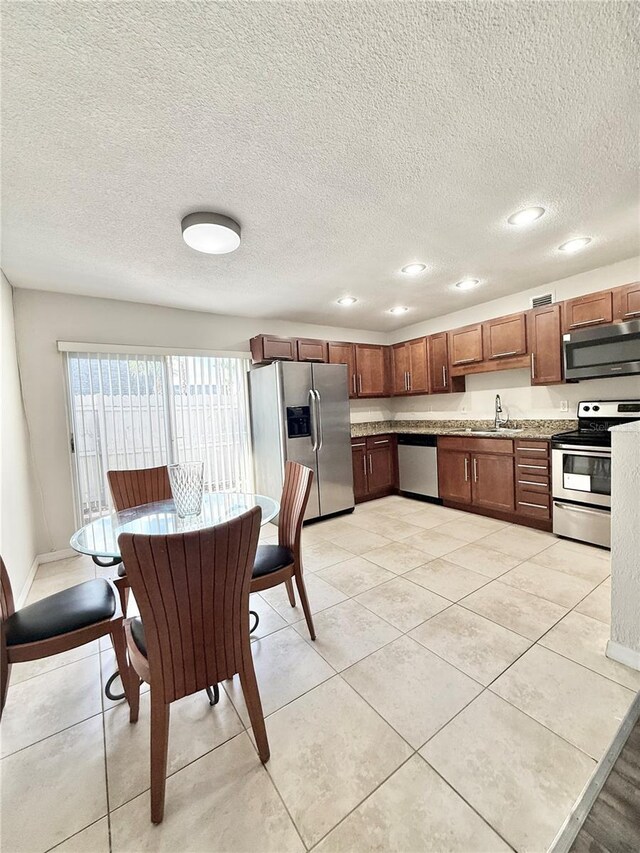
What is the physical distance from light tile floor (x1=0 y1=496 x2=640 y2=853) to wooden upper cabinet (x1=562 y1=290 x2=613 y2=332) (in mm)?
2224

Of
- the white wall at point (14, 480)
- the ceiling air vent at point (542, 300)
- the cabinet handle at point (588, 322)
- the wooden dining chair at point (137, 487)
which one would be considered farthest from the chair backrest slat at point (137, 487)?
the ceiling air vent at point (542, 300)

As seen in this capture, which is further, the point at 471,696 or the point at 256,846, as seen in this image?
the point at 471,696

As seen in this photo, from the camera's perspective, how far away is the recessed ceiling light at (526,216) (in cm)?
215

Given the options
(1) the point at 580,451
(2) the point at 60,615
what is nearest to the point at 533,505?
(1) the point at 580,451

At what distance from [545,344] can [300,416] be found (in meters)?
2.63

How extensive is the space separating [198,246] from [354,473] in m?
3.21

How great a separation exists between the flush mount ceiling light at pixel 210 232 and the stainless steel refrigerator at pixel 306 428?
1648mm

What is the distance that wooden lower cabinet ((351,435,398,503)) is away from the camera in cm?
457

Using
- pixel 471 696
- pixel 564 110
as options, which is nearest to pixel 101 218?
pixel 564 110

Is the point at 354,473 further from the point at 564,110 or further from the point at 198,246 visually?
the point at 564,110

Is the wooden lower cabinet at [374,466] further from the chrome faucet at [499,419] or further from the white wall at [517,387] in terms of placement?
the chrome faucet at [499,419]

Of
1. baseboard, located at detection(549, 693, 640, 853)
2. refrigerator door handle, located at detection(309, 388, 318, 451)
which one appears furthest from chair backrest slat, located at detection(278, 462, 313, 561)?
refrigerator door handle, located at detection(309, 388, 318, 451)

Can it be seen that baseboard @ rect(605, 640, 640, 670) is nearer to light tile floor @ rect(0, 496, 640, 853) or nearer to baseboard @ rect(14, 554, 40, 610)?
light tile floor @ rect(0, 496, 640, 853)

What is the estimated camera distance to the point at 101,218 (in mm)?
2014
